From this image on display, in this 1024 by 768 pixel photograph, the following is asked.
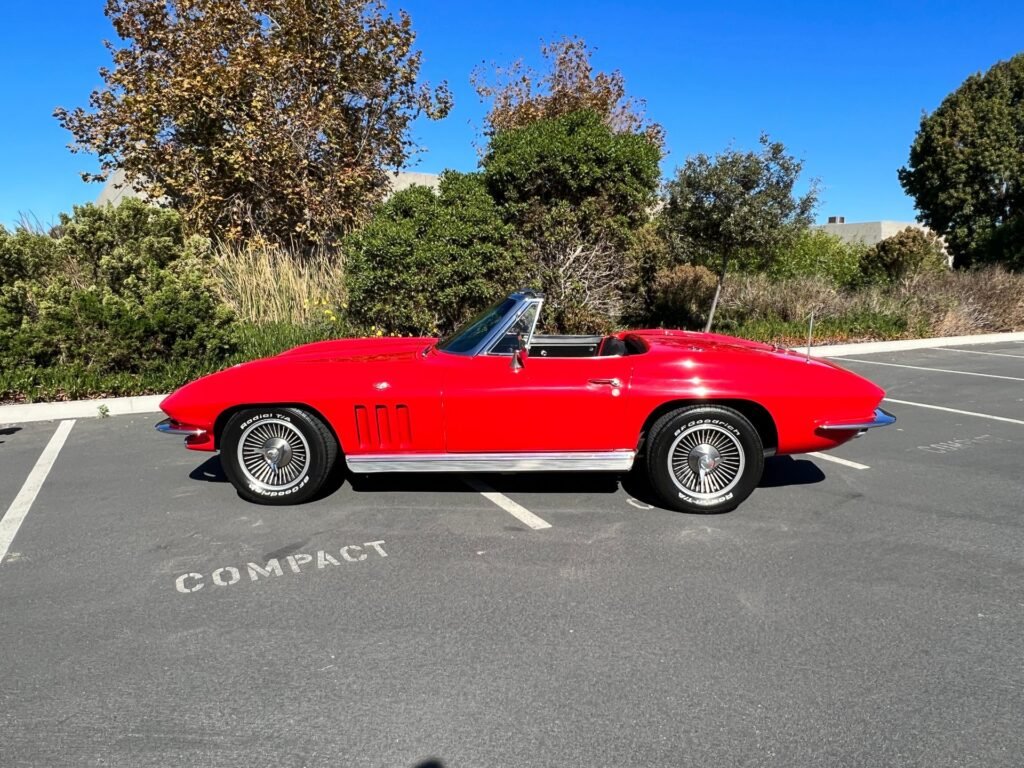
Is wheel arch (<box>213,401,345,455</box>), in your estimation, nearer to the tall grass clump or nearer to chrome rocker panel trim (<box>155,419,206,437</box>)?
chrome rocker panel trim (<box>155,419,206,437</box>)

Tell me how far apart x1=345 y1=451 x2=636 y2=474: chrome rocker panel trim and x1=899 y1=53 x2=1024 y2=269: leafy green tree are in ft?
78.4

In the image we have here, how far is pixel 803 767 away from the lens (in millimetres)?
2070

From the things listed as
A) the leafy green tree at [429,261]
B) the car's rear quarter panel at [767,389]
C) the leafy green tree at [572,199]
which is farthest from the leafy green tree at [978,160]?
the car's rear quarter panel at [767,389]

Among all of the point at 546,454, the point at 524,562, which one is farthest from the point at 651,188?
the point at 524,562

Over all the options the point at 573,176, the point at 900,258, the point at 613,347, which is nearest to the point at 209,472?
the point at 613,347

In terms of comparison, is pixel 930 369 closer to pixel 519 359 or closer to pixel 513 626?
pixel 519 359

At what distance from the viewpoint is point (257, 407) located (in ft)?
14.1

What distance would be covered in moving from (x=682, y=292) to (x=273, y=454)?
41.2 ft

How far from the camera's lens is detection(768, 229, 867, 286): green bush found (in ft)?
62.3

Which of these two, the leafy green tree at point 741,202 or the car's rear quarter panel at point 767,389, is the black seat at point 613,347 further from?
the leafy green tree at point 741,202

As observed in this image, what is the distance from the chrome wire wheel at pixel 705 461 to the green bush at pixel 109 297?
656 cm

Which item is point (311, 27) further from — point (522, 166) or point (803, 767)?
point (803, 767)

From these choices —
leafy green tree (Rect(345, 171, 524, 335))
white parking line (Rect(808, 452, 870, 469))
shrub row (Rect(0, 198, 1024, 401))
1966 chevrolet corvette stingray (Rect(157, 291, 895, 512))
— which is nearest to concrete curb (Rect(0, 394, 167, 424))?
shrub row (Rect(0, 198, 1024, 401))

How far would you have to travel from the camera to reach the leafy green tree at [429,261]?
9625mm
